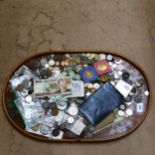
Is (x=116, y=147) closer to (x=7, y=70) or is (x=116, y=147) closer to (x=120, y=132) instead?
(x=120, y=132)

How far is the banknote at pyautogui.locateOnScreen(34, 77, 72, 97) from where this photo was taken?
1674 millimetres

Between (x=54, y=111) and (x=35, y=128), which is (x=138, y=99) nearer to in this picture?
(x=54, y=111)

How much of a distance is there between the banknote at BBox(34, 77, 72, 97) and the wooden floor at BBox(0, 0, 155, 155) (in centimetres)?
20

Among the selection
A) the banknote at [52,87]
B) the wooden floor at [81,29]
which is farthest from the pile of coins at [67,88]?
the wooden floor at [81,29]

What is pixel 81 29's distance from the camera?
1.96 meters

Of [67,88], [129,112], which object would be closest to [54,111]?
[67,88]

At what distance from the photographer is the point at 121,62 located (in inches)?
69.8

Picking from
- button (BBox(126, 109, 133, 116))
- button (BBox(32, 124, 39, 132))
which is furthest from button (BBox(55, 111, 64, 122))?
button (BBox(126, 109, 133, 116))

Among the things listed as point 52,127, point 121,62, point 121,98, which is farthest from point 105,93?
point 52,127

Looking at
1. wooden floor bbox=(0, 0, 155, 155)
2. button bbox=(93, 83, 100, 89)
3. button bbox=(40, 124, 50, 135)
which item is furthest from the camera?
wooden floor bbox=(0, 0, 155, 155)

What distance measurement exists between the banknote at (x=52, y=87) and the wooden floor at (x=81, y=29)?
0.20 meters

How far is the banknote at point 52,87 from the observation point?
167 centimetres

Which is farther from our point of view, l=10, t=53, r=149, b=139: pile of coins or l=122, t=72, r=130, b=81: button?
l=122, t=72, r=130, b=81: button

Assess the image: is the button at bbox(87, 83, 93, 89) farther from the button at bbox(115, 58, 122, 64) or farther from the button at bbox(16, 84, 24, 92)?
the button at bbox(16, 84, 24, 92)
